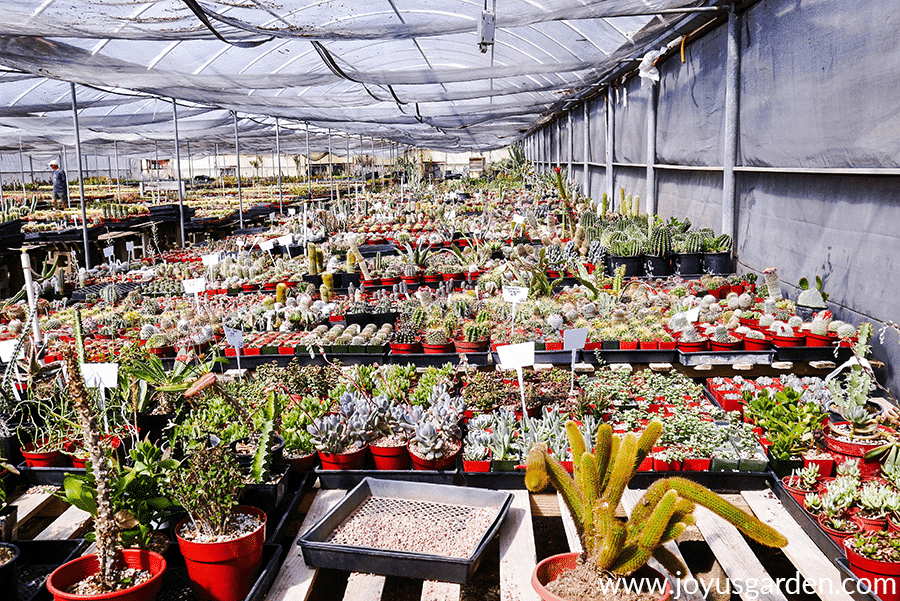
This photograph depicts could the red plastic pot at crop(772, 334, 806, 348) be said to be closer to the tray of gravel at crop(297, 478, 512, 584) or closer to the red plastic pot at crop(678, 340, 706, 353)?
the red plastic pot at crop(678, 340, 706, 353)

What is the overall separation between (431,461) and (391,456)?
0.20 meters

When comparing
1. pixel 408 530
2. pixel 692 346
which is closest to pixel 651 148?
pixel 692 346

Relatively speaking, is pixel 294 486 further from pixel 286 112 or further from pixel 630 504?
pixel 286 112

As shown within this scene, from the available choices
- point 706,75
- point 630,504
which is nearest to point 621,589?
point 630,504

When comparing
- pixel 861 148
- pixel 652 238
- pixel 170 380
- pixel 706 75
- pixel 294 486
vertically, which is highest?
pixel 706 75

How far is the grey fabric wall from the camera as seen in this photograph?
391cm

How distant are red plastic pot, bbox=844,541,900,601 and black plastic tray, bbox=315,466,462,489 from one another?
4.89 feet

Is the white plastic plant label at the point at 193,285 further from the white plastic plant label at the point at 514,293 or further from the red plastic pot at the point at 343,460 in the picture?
the red plastic pot at the point at 343,460

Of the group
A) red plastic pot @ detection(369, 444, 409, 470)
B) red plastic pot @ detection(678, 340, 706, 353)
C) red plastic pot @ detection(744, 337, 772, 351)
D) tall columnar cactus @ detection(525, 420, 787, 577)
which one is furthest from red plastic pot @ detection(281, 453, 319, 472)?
red plastic pot @ detection(744, 337, 772, 351)

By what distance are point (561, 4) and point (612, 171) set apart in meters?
7.31

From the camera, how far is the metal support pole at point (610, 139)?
36.7ft

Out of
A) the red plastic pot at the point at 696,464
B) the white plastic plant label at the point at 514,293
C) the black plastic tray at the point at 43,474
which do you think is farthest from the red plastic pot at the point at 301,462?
the white plastic plant label at the point at 514,293

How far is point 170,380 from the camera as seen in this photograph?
3.36m

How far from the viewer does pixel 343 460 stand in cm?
289
